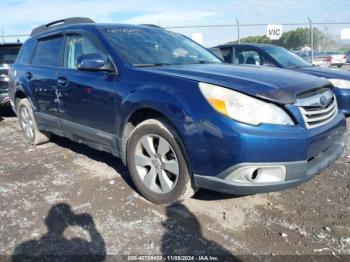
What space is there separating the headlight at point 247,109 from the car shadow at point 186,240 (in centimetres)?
98

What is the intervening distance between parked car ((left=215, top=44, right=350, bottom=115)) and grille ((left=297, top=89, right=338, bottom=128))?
108 inches

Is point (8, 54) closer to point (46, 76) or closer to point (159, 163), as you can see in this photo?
point (46, 76)

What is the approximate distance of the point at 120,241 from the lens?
3.08 meters

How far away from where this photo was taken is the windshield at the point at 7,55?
8352 millimetres

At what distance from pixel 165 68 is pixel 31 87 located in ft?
8.63

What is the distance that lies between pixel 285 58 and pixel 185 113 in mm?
5011

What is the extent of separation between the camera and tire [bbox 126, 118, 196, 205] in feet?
11.0

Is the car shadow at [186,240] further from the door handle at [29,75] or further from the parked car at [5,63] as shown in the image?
the parked car at [5,63]

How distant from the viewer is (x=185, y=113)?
3160 millimetres

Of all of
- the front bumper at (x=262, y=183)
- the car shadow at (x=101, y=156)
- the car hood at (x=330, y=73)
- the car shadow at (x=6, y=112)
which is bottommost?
the car shadow at (x=101, y=156)

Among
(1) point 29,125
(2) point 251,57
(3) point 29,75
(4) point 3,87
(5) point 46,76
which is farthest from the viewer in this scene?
(4) point 3,87

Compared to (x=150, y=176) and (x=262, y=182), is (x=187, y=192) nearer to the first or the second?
(x=150, y=176)

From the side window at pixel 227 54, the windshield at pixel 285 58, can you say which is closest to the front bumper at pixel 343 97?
the windshield at pixel 285 58

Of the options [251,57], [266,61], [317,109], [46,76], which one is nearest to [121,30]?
[46,76]
